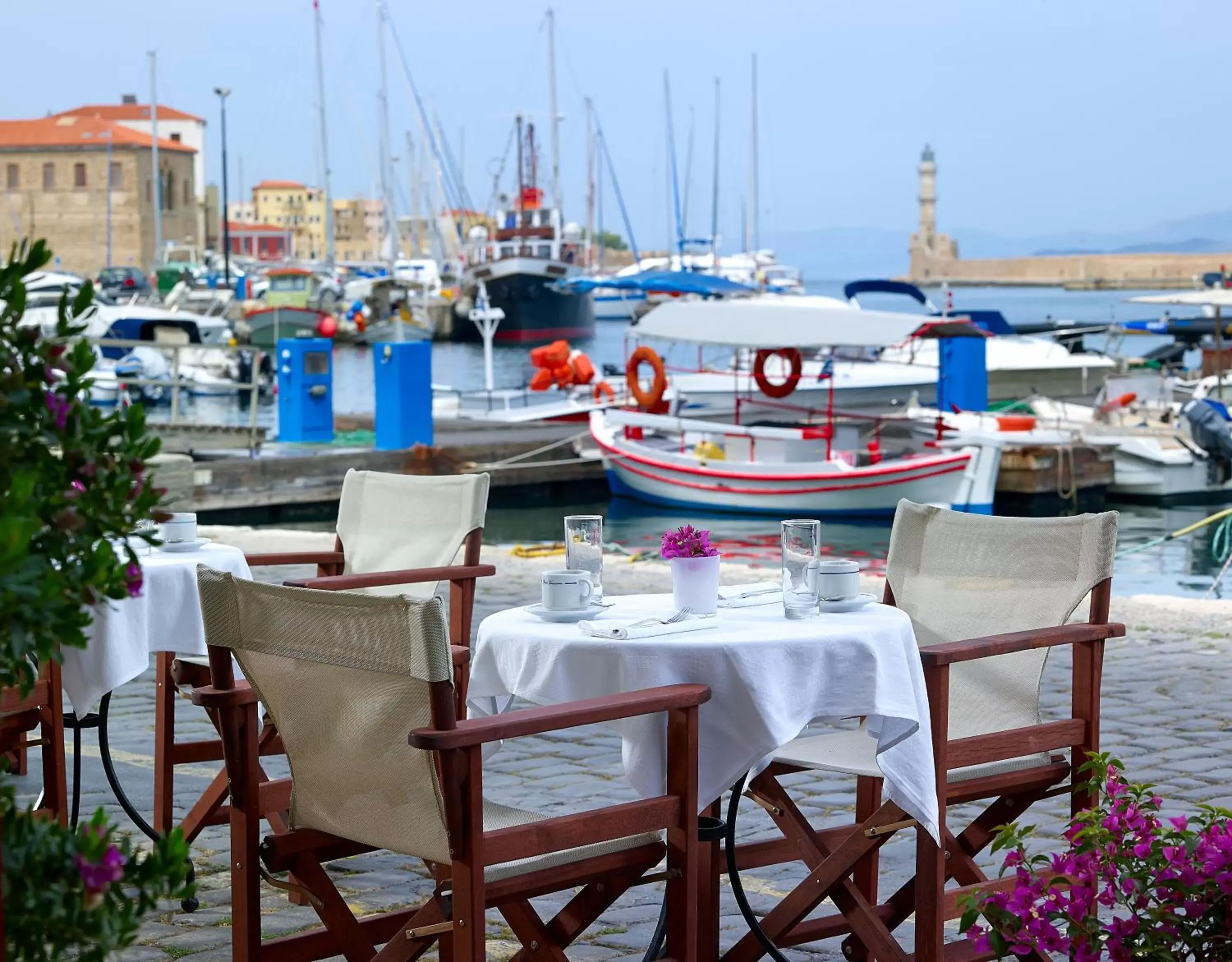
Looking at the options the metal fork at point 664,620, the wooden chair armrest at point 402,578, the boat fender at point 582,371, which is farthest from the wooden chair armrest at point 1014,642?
the boat fender at point 582,371

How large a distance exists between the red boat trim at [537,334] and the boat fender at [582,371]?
44317mm

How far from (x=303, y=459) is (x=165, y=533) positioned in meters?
14.6

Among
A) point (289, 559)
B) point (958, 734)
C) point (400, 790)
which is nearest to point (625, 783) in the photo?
point (289, 559)

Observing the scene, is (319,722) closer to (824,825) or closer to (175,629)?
(175,629)

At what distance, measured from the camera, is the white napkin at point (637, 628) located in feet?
10.8

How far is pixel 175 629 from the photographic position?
4.39 meters

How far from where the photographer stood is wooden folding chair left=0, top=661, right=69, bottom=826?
4090mm

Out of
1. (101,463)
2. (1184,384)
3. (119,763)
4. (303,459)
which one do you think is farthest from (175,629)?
(1184,384)

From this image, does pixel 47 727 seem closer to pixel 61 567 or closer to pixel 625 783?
pixel 625 783

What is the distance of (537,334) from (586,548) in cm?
6976

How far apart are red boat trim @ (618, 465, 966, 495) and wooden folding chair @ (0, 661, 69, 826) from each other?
16013mm

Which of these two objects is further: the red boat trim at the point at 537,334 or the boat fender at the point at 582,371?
the red boat trim at the point at 537,334

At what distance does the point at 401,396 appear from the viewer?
66.3ft

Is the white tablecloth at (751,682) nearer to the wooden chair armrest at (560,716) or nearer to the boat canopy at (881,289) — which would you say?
the wooden chair armrest at (560,716)
